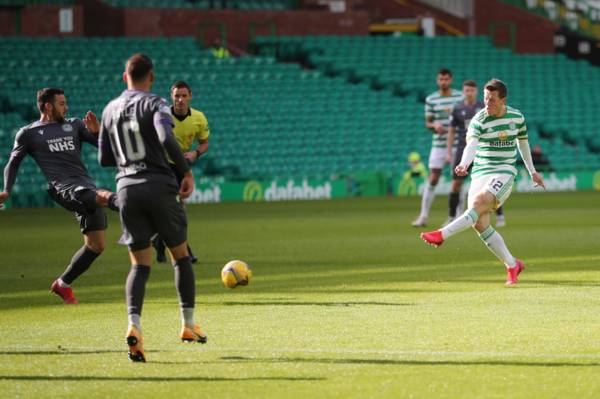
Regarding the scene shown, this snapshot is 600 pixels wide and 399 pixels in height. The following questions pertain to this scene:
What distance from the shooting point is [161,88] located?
126 feet

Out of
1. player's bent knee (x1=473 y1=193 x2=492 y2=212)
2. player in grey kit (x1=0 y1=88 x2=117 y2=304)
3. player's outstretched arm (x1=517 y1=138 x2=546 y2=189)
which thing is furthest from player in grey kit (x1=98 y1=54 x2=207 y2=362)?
player's outstretched arm (x1=517 y1=138 x2=546 y2=189)

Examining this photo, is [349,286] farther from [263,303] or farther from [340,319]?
[340,319]

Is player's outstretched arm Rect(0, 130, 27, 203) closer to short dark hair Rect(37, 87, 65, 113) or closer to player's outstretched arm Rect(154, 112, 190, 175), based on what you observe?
short dark hair Rect(37, 87, 65, 113)

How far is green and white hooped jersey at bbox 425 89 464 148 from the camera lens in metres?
23.0

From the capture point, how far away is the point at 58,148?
13.0 metres

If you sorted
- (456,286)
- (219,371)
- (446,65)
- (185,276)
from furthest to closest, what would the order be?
(446,65) < (456,286) < (185,276) < (219,371)

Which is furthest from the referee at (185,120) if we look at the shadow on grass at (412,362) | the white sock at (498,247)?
the shadow on grass at (412,362)

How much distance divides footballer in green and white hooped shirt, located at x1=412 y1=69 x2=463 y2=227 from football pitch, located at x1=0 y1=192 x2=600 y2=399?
95.6 inches

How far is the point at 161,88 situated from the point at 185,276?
29.3 meters

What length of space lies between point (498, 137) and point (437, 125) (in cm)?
879

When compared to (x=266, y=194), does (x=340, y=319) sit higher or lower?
higher

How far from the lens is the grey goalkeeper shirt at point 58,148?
12.9 meters

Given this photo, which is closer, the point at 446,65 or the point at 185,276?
the point at 185,276

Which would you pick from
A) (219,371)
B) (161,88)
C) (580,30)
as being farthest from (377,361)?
(580,30)
